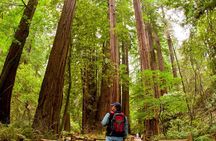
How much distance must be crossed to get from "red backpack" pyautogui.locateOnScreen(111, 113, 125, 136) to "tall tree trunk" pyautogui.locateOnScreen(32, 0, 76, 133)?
3.86 metres

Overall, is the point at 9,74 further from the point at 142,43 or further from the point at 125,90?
the point at 125,90

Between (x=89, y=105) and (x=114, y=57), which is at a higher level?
(x=114, y=57)

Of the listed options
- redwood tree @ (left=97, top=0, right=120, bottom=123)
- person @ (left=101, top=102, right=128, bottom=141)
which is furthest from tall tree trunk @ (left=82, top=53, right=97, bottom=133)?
person @ (left=101, top=102, right=128, bottom=141)

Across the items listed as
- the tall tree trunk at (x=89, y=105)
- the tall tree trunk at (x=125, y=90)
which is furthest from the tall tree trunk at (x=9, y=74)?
the tall tree trunk at (x=125, y=90)

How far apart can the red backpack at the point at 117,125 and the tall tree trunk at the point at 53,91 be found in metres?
3.86

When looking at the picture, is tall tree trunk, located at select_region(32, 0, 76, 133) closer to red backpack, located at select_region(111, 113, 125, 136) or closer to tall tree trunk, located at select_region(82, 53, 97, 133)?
red backpack, located at select_region(111, 113, 125, 136)

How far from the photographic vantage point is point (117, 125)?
530 centimetres

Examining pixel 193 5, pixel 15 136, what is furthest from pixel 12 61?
pixel 193 5

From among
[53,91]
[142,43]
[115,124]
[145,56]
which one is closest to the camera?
[115,124]

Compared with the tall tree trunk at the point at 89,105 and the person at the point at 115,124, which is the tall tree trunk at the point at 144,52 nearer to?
the tall tree trunk at the point at 89,105

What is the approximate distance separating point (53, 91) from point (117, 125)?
4345 millimetres

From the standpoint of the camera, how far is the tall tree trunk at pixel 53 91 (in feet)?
29.1

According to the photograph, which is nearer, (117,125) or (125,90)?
(117,125)

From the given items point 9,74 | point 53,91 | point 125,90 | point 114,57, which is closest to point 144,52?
point 114,57
